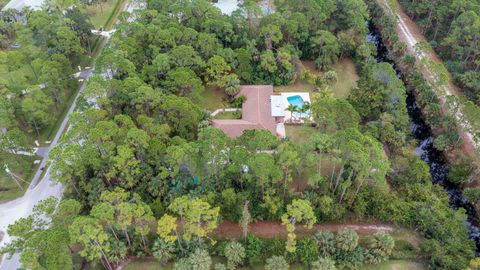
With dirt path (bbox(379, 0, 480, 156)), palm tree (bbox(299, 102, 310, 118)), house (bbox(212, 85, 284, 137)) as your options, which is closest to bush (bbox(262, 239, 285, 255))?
house (bbox(212, 85, 284, 137))

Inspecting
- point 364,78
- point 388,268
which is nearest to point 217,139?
point 388,268

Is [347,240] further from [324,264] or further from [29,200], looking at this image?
[29,200]

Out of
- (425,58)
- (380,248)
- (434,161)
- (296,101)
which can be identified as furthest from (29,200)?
(425,58)

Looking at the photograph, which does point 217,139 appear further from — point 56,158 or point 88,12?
point 88,12

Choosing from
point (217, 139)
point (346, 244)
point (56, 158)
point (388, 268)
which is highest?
point (217, 139)

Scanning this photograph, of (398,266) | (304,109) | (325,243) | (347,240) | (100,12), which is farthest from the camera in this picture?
(100,12)

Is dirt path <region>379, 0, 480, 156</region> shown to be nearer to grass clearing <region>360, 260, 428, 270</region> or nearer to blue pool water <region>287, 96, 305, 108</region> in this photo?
grass clearing <region>360, 260, 428, 270</region>

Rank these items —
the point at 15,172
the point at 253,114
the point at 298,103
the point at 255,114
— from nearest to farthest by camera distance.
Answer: the point at 15,172 < the point at 255,114 < the point at 253,114 < the point at 298,103
